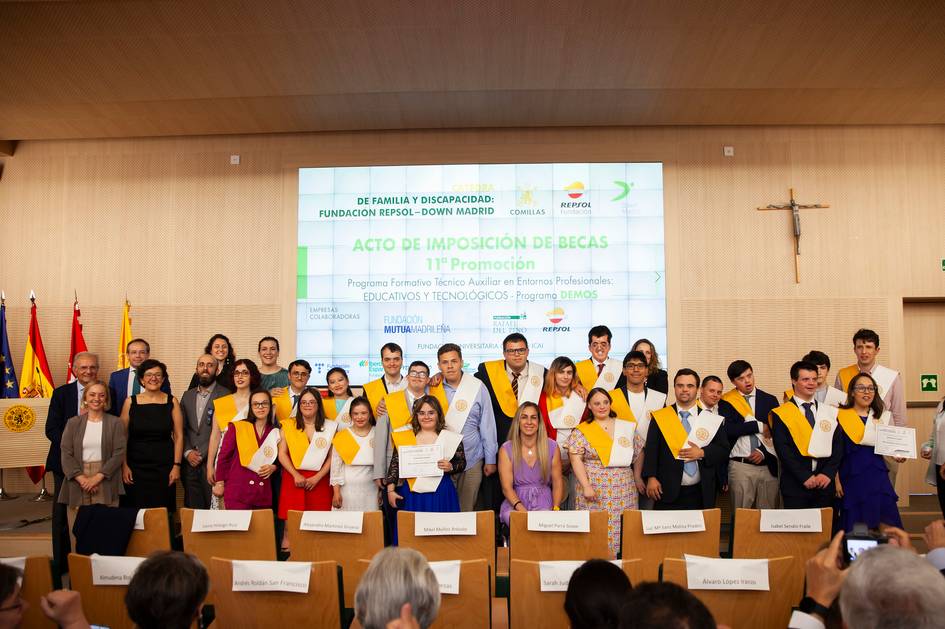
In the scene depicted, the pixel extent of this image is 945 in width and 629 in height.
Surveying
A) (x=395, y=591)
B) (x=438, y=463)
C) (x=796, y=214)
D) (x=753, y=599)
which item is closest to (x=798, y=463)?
(x=753, y=599)

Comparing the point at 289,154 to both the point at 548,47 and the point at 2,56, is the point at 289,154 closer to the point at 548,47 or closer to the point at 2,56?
the point at 2,56

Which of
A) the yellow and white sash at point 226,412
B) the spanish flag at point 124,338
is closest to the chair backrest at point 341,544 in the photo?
the yellow and white sash at point 226,412

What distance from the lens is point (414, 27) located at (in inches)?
208

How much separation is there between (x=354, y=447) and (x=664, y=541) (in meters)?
2.15

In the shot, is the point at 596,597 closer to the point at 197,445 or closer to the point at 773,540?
the point at 773,540

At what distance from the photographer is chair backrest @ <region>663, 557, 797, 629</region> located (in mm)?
2357

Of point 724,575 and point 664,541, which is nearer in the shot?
point 724,575

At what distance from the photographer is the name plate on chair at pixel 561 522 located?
286 cm

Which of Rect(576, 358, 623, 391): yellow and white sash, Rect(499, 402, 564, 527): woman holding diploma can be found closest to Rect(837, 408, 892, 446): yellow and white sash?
Rect(576, 358, 623, 391): yellow and white sash

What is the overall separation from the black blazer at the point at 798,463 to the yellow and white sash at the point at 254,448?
3.21 meters

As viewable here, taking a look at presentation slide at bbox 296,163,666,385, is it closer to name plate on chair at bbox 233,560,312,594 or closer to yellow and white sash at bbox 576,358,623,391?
yellow and white sash at bbox 576,358,623,391

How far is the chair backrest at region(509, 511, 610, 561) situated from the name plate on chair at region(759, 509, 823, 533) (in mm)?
719

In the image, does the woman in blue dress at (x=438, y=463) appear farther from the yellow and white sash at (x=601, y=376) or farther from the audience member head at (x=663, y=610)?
the audience member head at (x=663, y=610)

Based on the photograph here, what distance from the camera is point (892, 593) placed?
1.36m
